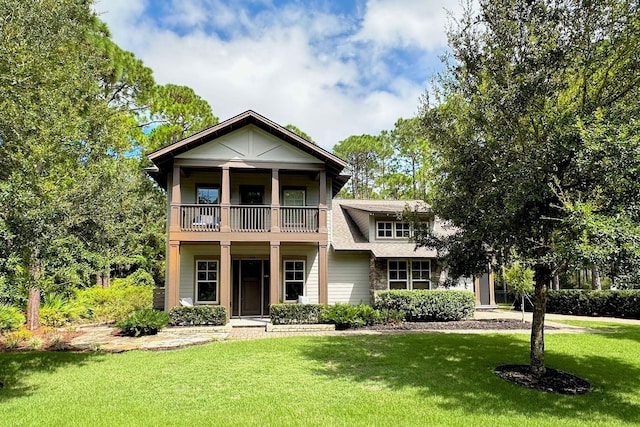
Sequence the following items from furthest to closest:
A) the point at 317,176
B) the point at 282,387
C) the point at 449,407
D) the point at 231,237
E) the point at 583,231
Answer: the point at 317,176 → the point at 231,237 → the point at 282,387 → the point at 449,407 → the point at 583,231

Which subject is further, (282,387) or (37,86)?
(37,86)

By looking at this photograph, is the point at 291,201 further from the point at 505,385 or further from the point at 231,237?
the point at 505,385

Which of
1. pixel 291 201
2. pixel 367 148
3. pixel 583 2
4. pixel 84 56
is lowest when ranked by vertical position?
pixel 291 201

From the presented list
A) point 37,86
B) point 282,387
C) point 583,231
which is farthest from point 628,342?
point 37,86

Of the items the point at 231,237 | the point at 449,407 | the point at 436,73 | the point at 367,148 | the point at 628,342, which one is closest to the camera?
the point at 449,407

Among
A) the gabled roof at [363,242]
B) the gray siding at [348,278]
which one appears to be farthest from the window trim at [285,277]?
the gabled roof at [363,242]

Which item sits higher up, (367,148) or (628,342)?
(367,148)

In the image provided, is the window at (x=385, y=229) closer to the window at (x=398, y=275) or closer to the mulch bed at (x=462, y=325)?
the window at (x=398, y=275)

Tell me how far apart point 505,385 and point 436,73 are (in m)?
6.51

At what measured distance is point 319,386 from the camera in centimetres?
754

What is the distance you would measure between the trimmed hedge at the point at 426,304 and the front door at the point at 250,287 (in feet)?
15.2

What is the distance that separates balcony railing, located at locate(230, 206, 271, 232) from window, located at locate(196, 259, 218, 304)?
241cm

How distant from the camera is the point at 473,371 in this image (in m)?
8.67

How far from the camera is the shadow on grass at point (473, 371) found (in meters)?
6.69
